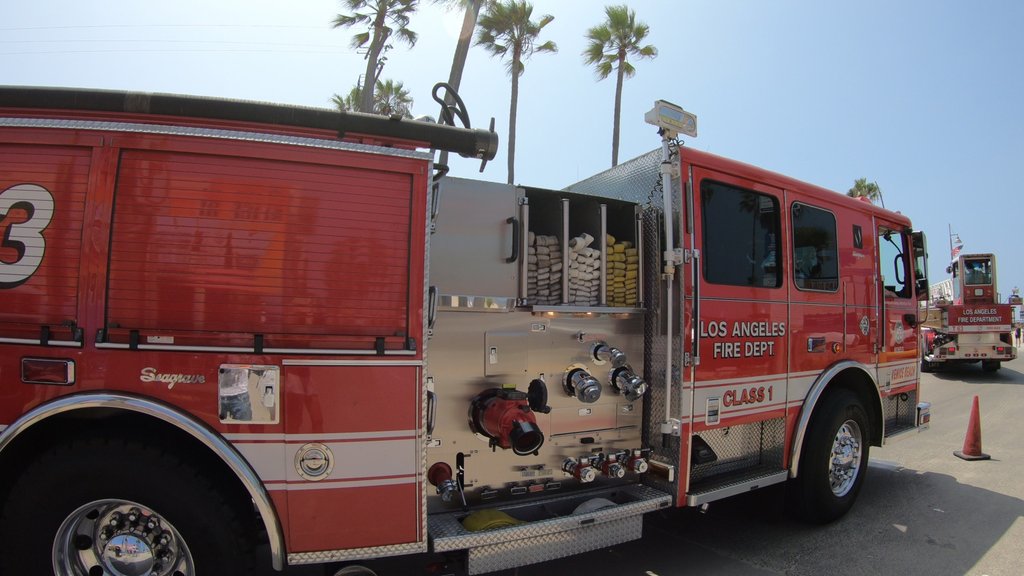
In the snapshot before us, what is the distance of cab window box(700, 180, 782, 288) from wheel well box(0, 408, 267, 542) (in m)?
3.07

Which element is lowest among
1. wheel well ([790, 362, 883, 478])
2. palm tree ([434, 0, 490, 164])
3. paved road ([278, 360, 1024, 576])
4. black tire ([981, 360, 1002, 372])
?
paved road ([278, 360, 1024, 576])

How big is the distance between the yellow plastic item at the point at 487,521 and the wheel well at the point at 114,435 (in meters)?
1.08

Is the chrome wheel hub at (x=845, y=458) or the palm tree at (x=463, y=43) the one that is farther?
the palm tree at (x=463, y=43)

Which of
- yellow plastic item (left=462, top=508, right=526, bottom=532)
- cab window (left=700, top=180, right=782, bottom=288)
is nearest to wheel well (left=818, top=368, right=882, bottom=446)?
cab window (left=700, top=180, right=782, bottom=288)

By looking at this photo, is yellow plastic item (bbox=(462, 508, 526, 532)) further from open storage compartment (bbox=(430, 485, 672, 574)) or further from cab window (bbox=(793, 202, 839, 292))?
cab window (bbox=(793, 202, 839, 292))

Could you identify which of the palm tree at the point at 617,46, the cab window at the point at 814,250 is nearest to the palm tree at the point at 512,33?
the palm tree at the point at 617,46

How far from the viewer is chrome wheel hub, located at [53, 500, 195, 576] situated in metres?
2.53

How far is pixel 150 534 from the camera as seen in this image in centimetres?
255

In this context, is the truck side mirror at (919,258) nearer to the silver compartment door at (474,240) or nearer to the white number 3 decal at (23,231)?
the silver compartment door at (474,240)

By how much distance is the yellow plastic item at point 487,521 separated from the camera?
3082 mm

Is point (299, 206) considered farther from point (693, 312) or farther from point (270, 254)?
point (693, 312)

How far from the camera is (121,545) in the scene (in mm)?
2531

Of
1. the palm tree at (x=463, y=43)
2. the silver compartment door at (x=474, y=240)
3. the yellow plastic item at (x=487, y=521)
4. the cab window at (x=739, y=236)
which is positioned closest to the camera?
the yellow plastic item at (x=487, y=521)

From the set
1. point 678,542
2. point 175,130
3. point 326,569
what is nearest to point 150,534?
point 326,569
